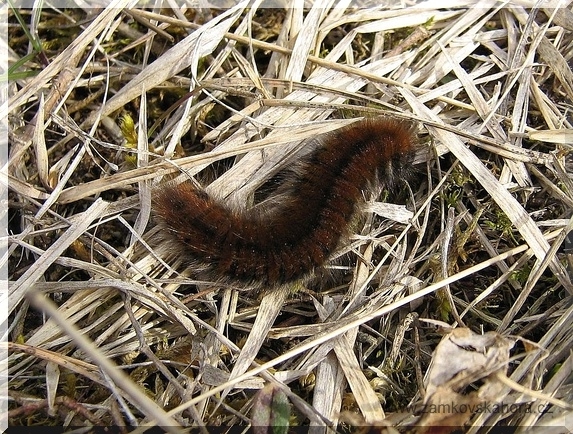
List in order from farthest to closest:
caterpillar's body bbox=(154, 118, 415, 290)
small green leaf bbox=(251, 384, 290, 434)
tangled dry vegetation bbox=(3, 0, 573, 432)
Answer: caterpillar's body bbox=(154, 118, 415, 290) → tangled dry vegetation bbox=(3, 0, 573, 432) → small green leaf bbox=(251, 384, 290, 434)

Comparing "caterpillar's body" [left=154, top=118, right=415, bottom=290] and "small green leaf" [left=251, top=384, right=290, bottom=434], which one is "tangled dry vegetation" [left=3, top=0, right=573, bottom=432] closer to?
"small green leaf" [left=251, top=384, right=290, bottom=434]

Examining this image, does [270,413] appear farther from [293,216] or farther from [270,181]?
[270,181]

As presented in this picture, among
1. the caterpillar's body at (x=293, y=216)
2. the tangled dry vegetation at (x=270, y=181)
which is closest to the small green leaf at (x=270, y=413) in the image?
the tangled dry vegetation at (x=270, y=181)

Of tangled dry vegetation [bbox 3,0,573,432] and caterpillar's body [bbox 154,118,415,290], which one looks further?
caterpillar's body [bbox 154,118,415,290]

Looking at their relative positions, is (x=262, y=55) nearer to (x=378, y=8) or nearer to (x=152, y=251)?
(x=378, y=8)

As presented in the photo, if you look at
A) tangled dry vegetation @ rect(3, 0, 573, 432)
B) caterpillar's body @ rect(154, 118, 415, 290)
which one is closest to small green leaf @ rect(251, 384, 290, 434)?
tangled dry vegetation @ rect(3, 0, 573, 432)

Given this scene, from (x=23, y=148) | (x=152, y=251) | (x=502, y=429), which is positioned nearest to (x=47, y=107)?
(x=23, y=148)

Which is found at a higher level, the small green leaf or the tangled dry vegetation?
the tangled dry vegetation
